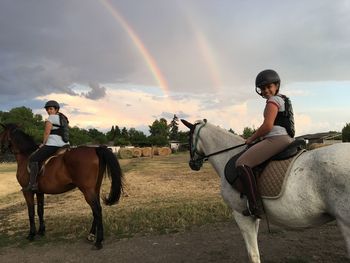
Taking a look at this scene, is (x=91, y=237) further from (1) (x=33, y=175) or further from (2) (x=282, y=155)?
(2) (x=282, y=155)

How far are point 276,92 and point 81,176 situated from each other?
521 cm

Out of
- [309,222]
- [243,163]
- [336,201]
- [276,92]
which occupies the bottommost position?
[309,222]

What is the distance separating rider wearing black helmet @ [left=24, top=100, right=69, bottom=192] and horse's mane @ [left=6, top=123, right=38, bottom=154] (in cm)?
84

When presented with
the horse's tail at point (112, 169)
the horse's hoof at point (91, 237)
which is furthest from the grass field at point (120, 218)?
the horse's tail at point (112, 169)

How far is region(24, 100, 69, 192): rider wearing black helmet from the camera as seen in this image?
929cm

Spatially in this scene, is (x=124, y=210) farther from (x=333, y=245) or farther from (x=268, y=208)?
(x=268, y=208)

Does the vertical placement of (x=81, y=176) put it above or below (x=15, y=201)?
above

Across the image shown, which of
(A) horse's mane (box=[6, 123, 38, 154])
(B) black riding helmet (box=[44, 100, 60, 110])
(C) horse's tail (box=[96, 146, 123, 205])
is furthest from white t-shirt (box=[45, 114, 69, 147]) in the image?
(C) horse's tail (box=[96, 146, 123, 205])

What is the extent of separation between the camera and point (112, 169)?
8961 millimetres

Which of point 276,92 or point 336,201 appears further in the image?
point 276,92

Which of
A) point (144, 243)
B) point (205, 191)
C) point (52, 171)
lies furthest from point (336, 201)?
point (205, 191)

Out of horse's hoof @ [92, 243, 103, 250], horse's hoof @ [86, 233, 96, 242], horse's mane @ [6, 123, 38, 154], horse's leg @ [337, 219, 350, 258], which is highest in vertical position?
horse's mane @ [6, 123, 38, 154]

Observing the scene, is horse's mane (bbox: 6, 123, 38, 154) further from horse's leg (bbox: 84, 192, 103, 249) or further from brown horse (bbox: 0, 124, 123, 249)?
horse's leg (bbox: 84, 192, 103, 249)

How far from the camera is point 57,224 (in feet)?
35.3
